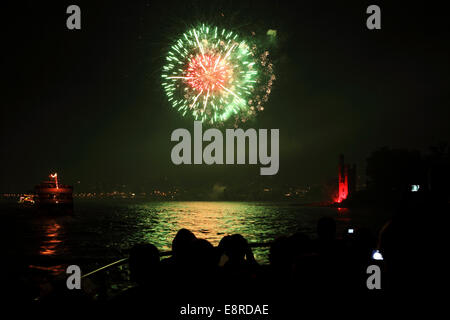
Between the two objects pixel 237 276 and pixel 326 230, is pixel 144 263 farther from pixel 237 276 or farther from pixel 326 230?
pixel 326 230

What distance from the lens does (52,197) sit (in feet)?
489

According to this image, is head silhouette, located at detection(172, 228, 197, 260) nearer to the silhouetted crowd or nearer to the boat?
the silhouetted crowd

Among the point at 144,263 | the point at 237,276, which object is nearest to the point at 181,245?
the point at 144,263

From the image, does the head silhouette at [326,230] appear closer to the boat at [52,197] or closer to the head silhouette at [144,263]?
the head silhouette at [144,263]

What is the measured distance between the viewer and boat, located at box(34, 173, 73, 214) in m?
147

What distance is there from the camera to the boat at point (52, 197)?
14688cm

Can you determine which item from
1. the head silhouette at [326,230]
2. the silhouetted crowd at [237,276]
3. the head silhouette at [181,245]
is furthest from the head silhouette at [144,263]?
the head silhouette at [326,230]
